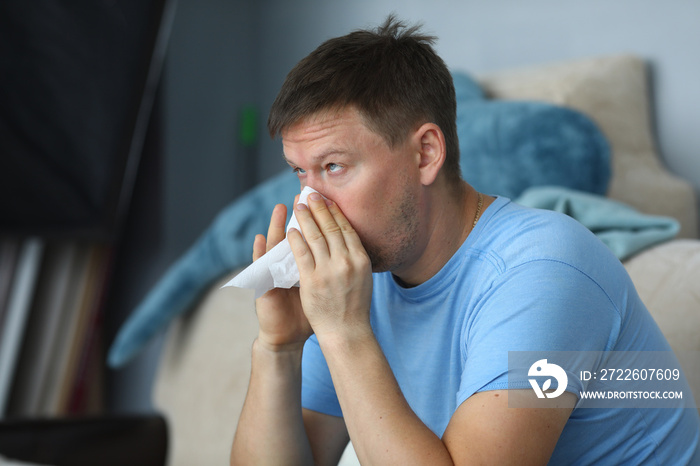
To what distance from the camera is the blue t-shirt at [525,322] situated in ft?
2.38

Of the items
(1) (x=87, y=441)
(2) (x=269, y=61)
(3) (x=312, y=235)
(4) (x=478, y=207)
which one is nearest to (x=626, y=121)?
(4) (x=478, y=207)

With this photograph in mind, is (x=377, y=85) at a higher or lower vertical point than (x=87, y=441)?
higher

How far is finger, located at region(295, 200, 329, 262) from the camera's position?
823 millimetres

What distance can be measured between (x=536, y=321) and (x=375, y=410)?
0.20 metres

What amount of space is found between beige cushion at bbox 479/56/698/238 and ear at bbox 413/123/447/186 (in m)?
0.85

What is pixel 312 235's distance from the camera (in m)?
0.83

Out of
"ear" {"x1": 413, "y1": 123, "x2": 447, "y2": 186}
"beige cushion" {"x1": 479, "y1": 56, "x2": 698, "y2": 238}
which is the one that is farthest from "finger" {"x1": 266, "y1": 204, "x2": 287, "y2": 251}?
"beige cushion" {"x1": 479, "y1": 56, "x2": 698, "y2": 238}

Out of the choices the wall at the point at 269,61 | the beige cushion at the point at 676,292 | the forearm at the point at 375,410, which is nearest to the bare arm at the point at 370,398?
the forearm at the point at 375,410

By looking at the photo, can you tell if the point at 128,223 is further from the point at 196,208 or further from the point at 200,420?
the point at 200,420

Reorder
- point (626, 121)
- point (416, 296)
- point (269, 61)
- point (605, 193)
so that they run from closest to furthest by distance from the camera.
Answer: point (416, 296) → point (605, 193) → point (626, 121) → point (269, 61)

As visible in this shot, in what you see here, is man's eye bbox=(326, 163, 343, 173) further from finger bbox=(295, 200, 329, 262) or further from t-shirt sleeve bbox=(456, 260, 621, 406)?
t-shirt sleeve bbox=(456, 260, 621, 406)

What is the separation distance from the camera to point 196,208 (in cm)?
241

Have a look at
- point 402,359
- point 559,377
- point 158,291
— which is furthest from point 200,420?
point 559,377

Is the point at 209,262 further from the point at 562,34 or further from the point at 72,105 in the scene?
the point at 562,34
